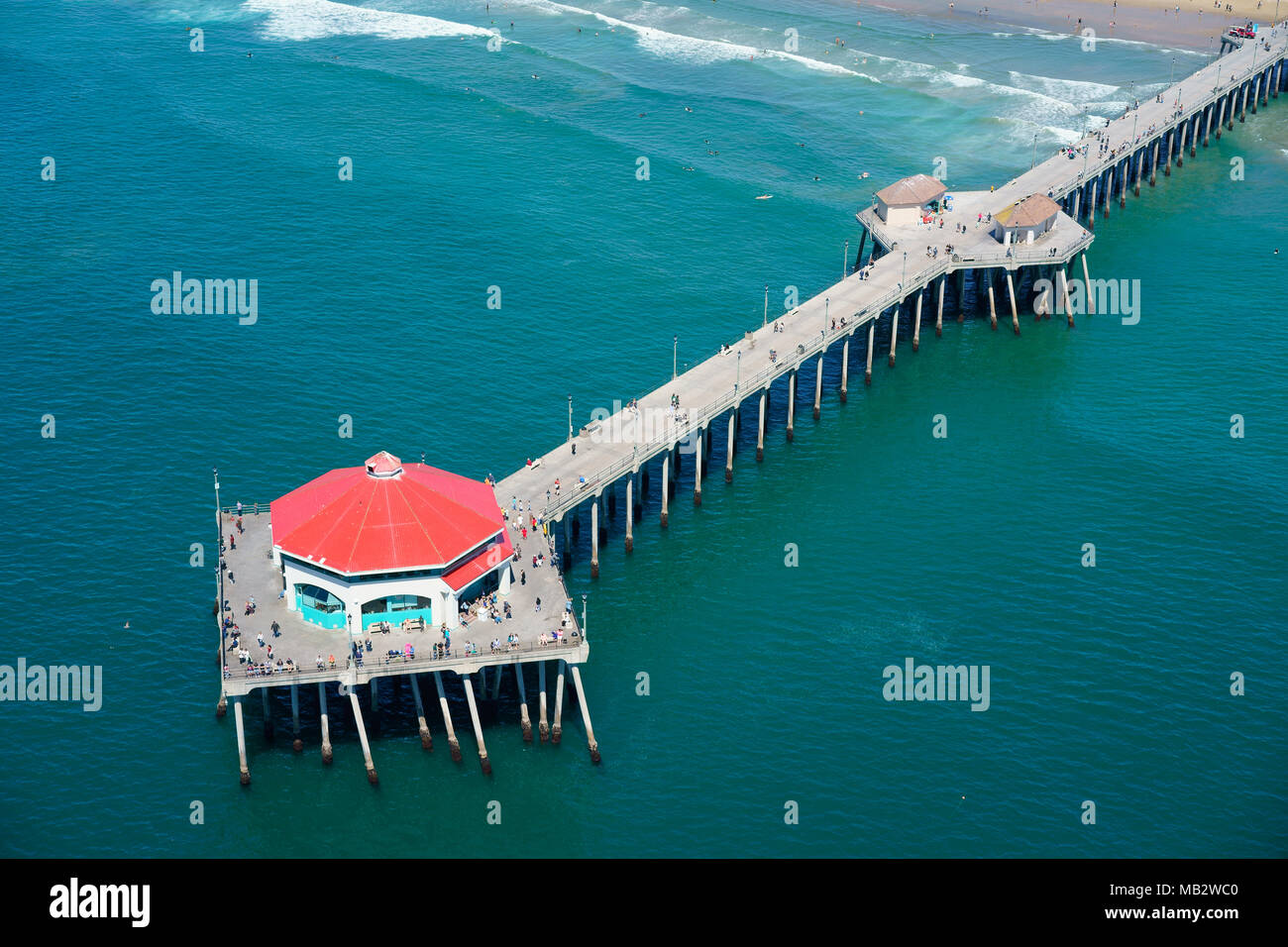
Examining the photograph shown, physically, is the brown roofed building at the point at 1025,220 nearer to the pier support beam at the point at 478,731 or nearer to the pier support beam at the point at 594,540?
the pier support beam at the point at 594,540

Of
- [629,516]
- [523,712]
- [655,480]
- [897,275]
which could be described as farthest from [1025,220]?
[523,712]

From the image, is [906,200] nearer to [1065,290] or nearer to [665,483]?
[1065,290]

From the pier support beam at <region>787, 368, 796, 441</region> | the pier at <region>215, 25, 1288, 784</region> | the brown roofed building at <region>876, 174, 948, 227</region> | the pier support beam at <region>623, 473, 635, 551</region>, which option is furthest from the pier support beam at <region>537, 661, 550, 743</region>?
the brown roofed building at <region>876, 174, 948, 227</region>

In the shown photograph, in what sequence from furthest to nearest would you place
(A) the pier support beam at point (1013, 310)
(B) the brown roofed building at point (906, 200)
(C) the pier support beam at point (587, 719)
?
(B) the brown roofed building at point (906, 200)
(A) the pier support beam at point (1013, 310)
(C) the pier support beam at point (587, 719)

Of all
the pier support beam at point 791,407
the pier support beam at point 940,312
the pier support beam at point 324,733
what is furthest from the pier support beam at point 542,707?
the pier support beam at point 940,312

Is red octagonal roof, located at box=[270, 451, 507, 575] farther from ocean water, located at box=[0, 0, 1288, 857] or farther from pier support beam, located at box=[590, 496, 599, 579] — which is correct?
pier support beam, located at box=[590, 496, 599, 579]

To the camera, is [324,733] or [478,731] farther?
[478,731]
